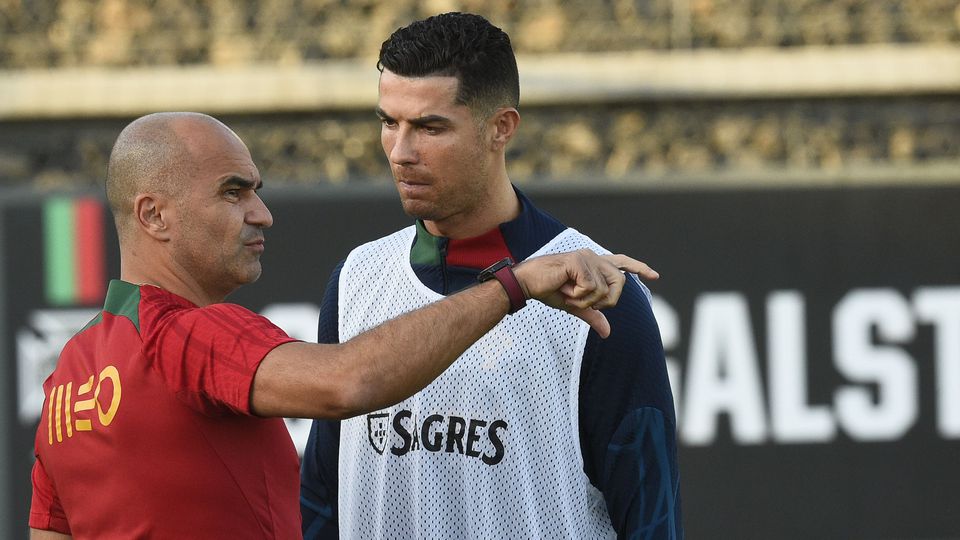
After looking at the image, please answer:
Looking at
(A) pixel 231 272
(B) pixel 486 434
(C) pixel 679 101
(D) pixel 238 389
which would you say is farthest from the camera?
(C) pixel 679 101

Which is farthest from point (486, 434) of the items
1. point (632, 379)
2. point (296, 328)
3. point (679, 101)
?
point (679, 101)

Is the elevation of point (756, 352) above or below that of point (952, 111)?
below

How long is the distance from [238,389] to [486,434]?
74 centimetres

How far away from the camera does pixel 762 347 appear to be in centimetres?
579

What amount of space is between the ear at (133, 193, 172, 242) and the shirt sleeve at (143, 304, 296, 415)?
23 centimetres

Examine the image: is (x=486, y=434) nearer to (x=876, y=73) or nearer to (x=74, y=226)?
(x=74, y=226)

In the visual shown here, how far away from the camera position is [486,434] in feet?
9.60

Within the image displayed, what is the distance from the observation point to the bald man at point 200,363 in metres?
2.33

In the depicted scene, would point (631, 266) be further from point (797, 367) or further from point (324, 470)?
point (797, 367)

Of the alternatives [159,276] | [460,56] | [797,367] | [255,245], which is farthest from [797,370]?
[159,276]

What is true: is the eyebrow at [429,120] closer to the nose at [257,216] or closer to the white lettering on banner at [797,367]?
the nose at [257,216]

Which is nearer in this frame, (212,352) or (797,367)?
(212,352)

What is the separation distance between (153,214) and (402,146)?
54 cm

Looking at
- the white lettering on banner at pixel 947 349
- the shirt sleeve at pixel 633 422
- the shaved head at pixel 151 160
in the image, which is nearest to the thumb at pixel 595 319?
the shirt sleeve at pixel 633 422
